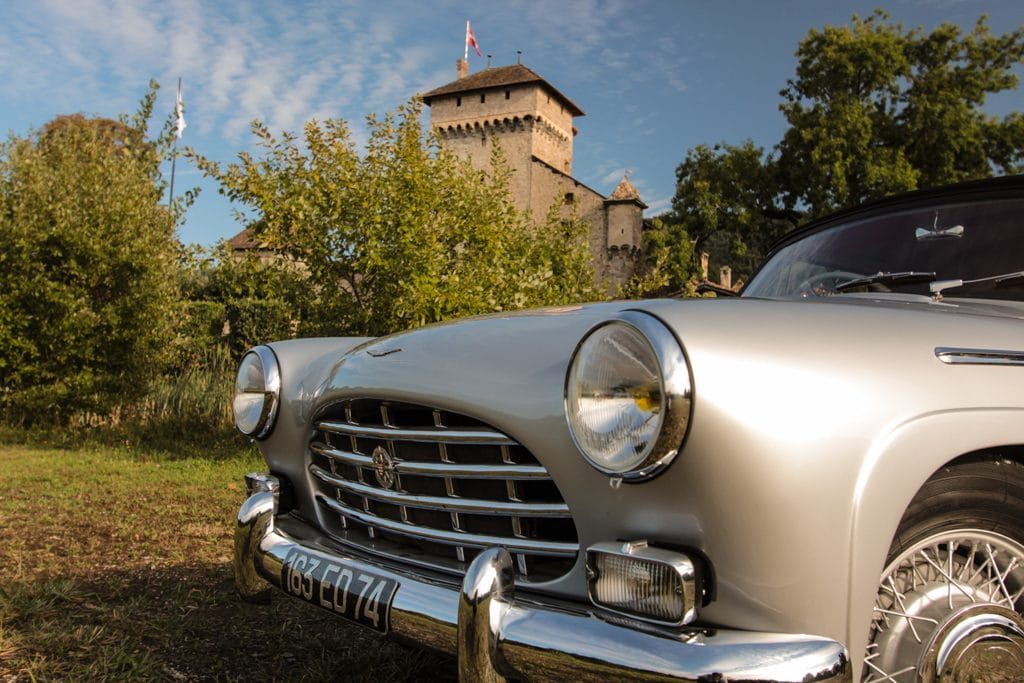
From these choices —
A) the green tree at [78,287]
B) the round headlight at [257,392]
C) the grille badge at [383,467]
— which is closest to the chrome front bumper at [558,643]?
the grille badge at [383,467]

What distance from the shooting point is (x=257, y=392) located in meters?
2.41

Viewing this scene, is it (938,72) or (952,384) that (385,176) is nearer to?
(952,384)

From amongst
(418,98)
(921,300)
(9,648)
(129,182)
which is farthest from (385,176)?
(921,300)

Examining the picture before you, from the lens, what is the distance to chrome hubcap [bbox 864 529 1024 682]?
54.0 inches

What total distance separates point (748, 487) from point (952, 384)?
49cm

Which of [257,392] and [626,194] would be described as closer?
[257,392]

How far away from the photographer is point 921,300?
76.9 inches

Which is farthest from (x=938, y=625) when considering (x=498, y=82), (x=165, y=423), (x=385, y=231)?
(x=498, y=82)

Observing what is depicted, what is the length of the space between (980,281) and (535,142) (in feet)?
145

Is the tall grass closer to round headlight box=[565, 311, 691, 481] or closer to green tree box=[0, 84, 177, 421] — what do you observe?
green tree box=[0, 84, 177, 421]

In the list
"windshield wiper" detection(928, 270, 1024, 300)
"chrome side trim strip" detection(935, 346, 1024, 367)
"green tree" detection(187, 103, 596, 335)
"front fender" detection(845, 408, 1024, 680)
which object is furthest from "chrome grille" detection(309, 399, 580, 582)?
"green tree" detection(187, 103, 596, 335)

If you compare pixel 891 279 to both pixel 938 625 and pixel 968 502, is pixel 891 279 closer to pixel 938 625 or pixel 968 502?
pixel 968 502

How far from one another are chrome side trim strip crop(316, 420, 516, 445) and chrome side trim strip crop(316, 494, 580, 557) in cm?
20

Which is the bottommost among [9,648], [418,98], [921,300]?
[9,648]
